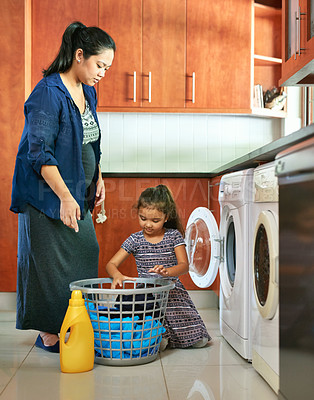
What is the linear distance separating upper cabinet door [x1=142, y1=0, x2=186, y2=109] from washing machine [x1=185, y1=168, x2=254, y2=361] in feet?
3.93

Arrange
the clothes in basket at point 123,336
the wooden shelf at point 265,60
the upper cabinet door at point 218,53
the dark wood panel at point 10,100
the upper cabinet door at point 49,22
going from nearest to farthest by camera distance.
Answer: the clothes in basket at point 123,336 < the dark wood panel at point 10,100 < the upper cabinet door at point 49,22 < the upper cabinet door at point 218,53 < the wooden shelf at point 265,60

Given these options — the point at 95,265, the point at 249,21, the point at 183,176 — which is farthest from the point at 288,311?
the point at 249,21

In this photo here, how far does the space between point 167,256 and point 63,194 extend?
0.64 meters

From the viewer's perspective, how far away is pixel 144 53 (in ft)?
12.1

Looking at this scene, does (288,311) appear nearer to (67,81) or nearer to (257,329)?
(257,329)

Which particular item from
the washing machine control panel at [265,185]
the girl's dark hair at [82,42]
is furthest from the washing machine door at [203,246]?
the girl's dark hair at [82,42]

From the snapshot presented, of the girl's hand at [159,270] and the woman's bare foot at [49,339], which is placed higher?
the girl's hand at [159,270]

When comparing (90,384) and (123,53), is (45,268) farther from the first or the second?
(123,53)

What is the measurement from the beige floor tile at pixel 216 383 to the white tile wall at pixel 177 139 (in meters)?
2.21

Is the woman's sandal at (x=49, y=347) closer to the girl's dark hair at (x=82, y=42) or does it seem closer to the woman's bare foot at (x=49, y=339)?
the woman's bare foot at (x=49, y=339)

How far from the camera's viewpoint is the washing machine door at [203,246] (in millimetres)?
2533

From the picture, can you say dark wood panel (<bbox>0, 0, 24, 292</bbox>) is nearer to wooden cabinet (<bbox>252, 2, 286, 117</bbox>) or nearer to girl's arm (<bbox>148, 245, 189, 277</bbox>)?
girl's arm (<bbox>148, 245, 189, 277</bbox>)

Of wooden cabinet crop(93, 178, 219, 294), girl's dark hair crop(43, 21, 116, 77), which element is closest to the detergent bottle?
girl's dark hair crop(43, 21, 116, 77)

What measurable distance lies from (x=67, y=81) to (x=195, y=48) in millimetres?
1715
